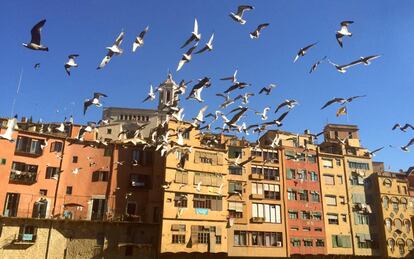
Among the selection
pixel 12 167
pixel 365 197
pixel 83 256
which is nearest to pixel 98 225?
pixel 83 256

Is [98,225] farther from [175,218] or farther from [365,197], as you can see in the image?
[365,197]

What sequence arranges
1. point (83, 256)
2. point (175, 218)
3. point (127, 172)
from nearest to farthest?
point (83, 256), point (175, 218), point (127, 172)

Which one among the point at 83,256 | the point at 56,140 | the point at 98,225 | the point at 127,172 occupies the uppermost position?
the point at 56,140

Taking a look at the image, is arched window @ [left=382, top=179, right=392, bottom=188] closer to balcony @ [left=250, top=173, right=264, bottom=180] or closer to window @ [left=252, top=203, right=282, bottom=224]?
window @ [left=252, top=203, right=282, bottom=224]

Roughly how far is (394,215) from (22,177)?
6059cm

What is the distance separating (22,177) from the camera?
171 feet

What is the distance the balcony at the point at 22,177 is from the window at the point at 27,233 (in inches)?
242

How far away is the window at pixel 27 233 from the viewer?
157 ft

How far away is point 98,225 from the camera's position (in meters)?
52.2

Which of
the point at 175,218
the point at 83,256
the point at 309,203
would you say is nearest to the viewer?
the point at 83,256

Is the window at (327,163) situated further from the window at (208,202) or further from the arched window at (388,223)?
the window at (208,202)

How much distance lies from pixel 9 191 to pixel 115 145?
15.0 meters

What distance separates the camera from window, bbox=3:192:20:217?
49.5 m

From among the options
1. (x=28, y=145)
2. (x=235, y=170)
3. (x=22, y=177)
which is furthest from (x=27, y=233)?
(x=235, y=170)
